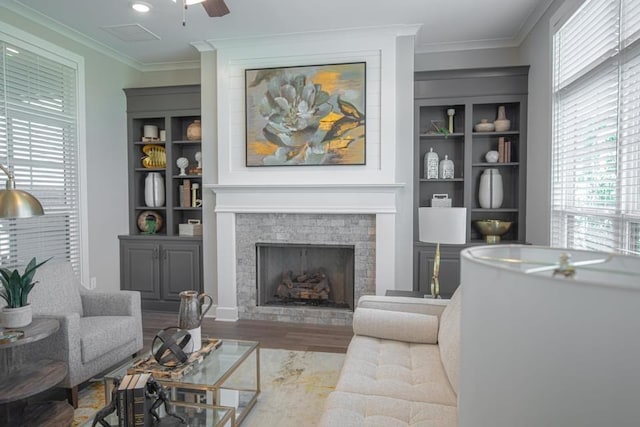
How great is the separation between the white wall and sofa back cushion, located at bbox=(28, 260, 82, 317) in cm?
133

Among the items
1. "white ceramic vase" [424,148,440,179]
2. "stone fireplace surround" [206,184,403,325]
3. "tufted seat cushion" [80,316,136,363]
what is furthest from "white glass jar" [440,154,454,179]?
"tufted seat cushion" [80,316,136,363]

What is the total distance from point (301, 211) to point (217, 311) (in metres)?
1.48

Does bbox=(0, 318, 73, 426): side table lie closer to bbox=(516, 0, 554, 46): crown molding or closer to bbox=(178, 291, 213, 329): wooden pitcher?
bbox=(178, 291, 213, 329): wooden pitcher

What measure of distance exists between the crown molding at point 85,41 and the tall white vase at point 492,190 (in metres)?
3.75

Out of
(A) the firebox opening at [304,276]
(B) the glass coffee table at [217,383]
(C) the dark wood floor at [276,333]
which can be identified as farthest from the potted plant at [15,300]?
(A) the firebox opening at [304,276]

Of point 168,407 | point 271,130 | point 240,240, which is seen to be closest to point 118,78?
point 271,130

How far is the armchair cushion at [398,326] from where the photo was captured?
2326mm

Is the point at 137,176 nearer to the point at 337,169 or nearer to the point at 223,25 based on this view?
the point at 223,25

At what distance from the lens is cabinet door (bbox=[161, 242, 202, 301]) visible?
15.0ft

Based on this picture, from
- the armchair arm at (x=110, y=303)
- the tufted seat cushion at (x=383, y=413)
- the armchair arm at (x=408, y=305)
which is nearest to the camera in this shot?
the tufted seat cushion at (x=383, y=413)

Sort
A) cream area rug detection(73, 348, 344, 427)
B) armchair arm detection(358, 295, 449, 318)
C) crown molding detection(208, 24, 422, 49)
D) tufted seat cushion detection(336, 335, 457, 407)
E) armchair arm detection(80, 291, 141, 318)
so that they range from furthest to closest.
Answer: crown molding detection(208, 24, 422, 49), armchair arm detection(80, 291, 141, 318), armchair arm detection(358, 295, 449, 318), cream area rug detection(73, 348, 344, 427), tufted seat cushion detection(336, 335, 457, 407)

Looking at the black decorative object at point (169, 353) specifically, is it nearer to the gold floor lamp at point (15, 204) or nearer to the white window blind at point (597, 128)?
the gold floor lamp at point (15, 204)

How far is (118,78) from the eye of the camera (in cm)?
469

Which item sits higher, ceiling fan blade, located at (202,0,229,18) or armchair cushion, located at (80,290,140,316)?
ceiling fan blade, located at (202,0,229,18)
